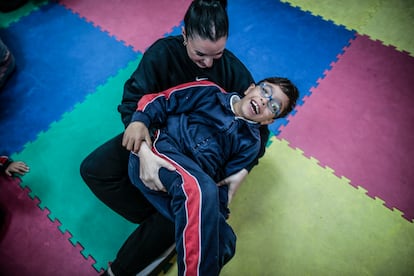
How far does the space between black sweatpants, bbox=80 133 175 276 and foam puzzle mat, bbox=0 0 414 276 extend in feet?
0.99

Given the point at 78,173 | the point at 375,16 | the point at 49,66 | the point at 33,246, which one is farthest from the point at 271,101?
the point at 375,16

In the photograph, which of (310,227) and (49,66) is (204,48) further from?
(49,66)

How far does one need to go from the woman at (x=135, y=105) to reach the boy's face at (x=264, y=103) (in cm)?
18

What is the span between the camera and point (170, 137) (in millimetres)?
1495

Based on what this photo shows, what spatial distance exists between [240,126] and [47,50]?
2060 millimetres

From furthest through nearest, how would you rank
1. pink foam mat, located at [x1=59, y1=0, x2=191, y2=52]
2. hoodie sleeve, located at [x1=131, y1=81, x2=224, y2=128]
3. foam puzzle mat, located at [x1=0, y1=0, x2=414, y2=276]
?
pink foam mat, located at [x1=59, y1=0, x2=191, y2=52] → foam puzzle mat, located at [x1=0, y1=0, x2=414, y2=276] → hoodie sleeve, located at [x1=131, y1=81, x2=224, y2=128]

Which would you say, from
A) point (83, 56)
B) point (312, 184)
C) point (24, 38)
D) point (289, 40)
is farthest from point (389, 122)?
point (24, 38)

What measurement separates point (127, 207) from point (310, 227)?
3.94 ft

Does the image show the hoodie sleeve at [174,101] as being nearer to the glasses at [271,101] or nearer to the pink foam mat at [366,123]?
the glasses at [271,101]

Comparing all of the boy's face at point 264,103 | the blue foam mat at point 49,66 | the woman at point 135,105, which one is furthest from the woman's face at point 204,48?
A: the blue foam mat at point 49,66

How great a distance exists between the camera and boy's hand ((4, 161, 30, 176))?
6.02ft

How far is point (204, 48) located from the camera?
1.32 metres

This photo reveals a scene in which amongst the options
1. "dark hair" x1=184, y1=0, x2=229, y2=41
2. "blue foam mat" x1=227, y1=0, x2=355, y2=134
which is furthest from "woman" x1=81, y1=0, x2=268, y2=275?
"blue foam mat" x1=227, y1=0, x2=355, y2=134

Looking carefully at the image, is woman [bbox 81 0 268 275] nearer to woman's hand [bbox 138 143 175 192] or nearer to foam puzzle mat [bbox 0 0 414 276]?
woman's hand [bbox 138 143 175 192]
